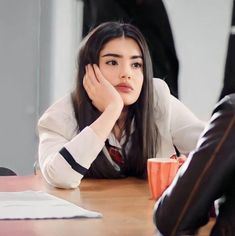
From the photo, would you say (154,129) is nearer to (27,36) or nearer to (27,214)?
(27,214)

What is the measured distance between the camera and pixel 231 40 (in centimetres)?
242

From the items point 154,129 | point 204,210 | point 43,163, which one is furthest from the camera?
point 154,129

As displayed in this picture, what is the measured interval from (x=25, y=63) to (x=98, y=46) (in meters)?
1.48

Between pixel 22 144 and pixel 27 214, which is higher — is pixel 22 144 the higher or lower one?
the lower one

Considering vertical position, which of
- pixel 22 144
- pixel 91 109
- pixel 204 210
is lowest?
pixel 22 144

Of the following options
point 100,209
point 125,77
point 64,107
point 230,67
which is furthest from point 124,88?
point 230,67

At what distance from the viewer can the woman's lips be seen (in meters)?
1.74

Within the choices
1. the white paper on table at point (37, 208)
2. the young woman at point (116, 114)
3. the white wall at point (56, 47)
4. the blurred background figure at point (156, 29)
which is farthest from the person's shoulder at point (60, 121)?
the white wall at point (56, 47)

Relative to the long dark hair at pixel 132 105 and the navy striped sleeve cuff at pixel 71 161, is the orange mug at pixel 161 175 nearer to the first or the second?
the navy striped sleeve cuff at pixel 71 161

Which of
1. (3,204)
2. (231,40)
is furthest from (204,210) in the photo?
(231,40)

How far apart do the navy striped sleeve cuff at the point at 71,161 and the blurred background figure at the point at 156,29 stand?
118 centimetres

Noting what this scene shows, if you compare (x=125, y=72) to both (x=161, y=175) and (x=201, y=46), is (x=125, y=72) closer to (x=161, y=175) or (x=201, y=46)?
(x=161, y=175)

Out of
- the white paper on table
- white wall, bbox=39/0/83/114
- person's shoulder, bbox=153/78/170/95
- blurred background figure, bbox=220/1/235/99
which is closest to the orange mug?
the white paper on table

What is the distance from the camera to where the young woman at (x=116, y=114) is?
65.7 inches
